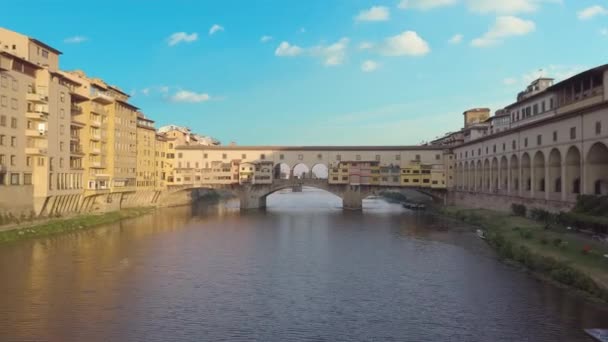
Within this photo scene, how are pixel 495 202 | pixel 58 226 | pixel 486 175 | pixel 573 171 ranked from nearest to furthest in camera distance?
pixel 573 171 < pixel 58 226 < pixel 495 202 < pixel 486 175

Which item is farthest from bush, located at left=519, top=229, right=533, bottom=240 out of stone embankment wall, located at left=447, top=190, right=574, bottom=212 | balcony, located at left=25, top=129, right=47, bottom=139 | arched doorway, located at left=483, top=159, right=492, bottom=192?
balcony, located at left=25, top=129, right=47, bottom=139

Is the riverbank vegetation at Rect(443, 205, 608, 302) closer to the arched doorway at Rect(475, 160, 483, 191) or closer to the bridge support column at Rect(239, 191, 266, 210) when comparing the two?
the arched doorway at Rect(475, 160, 483, 191)

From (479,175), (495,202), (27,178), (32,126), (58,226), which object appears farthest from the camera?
(479,175)

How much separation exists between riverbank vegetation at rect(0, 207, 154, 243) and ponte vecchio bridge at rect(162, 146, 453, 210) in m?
21.7

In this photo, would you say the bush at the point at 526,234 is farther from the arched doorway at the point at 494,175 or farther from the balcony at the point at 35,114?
the balcony at the point at 35,114

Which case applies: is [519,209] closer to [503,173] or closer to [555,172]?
[555,172]

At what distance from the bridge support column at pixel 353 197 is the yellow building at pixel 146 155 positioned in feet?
103

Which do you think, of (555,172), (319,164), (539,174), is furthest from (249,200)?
(555,172)

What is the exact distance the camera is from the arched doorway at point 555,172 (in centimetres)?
4397

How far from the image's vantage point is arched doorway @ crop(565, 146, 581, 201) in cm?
4044

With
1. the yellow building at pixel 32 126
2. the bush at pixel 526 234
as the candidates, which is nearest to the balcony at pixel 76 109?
the yellow building at pixel 32 126

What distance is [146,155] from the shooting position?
7300 cm

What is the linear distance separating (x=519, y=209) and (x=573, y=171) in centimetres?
974

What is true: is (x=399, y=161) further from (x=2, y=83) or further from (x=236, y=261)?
(x=2, y=83)
